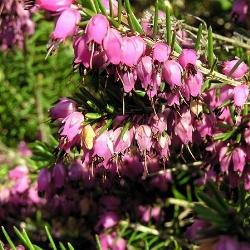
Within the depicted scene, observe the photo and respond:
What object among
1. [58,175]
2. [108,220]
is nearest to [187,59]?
[58,175]

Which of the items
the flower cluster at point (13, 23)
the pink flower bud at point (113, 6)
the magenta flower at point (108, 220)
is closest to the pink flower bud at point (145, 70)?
the pink flower bud at point (113, 6)

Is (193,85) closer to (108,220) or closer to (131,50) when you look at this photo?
(131,50)

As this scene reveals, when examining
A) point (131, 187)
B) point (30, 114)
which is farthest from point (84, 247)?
point (30, 114)

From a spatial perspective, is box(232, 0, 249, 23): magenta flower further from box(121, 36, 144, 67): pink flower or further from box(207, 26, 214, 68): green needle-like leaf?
box(121, 36, 144, 67): pink flower

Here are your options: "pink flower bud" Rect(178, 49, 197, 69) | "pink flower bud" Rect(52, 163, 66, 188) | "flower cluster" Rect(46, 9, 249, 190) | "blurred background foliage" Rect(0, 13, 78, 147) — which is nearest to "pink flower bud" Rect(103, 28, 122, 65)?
"flower cluster" Rect(46, 9, 249, 190)

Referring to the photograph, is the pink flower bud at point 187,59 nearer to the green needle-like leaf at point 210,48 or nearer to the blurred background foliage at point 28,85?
the green needle-like leaf at point 210,48
